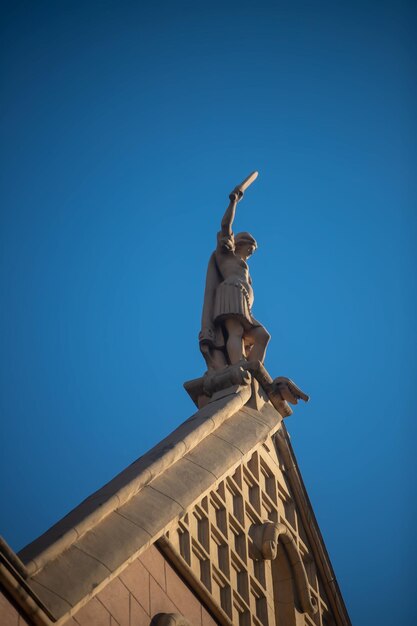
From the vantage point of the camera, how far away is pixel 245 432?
13516 millimetres

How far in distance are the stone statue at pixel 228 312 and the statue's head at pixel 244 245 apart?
5 centimetres

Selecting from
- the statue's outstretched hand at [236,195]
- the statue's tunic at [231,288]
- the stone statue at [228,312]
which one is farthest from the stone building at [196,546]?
the statue's outstretched hand at [236,195]

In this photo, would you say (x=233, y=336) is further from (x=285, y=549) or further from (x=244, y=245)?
(x=285, y=549)

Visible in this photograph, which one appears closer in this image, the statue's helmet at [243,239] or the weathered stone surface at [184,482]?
the weathered stone surface at [184,482]

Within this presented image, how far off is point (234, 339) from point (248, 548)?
378cm

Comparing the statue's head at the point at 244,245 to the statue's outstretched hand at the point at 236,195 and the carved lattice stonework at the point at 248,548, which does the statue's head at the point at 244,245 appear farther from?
the carved lattice stonework at the point at 248,548

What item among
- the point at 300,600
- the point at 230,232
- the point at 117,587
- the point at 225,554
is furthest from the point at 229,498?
the point at 230,232

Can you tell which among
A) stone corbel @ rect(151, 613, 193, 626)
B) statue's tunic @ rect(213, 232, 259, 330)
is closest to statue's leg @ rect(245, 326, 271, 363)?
statue's tunic @ rect(213, 232, 259, 330)

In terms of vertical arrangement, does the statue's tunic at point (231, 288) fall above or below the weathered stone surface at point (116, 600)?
above

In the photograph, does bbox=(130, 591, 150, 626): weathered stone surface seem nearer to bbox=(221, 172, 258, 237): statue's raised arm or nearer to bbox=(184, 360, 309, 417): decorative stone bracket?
bbox=(184, 360, 309, 417): decorative stone bracket

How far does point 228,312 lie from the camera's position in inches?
606

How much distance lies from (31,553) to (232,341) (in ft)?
21.2

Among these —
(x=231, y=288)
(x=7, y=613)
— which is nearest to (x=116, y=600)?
(x=7, y=613)

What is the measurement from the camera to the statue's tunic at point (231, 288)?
610 inches
